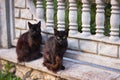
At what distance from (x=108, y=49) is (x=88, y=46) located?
356mm

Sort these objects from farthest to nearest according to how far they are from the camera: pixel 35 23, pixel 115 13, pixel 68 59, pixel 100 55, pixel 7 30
A: 1. pixel 7 30
2. pixel 35 23
3. pixel 68 59
4. pixel 100 55
5. pixel 115 13

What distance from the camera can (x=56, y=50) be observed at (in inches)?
174

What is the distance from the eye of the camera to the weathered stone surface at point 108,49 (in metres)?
4.09

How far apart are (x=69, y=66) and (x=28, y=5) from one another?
4.63 feet

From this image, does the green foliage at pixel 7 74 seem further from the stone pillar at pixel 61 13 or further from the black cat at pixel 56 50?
the stone pillar at pixel 61 13

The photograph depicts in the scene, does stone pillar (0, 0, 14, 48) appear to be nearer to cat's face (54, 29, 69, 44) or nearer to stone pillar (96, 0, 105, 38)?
cat's face (54, 29, 69, 44)

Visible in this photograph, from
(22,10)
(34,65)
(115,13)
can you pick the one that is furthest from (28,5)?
(115,13)

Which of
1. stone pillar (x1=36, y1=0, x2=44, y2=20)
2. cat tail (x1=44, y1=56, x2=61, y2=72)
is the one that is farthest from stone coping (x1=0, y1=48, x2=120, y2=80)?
stone pillar (x1=36, y1=0, x2=44, y2=20)

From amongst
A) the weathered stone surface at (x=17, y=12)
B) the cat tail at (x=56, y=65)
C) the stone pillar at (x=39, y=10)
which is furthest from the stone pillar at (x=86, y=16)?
the weathered stone surface at (x=17, y=12)

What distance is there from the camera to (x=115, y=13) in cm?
401

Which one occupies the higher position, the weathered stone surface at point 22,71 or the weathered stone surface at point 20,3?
the weathered stone surface at point 20,3

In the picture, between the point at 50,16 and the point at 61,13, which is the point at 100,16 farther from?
the point at 50,16

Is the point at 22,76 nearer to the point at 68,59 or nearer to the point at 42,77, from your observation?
the point at 42,77

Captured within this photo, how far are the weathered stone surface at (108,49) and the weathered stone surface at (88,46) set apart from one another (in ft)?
0.29
